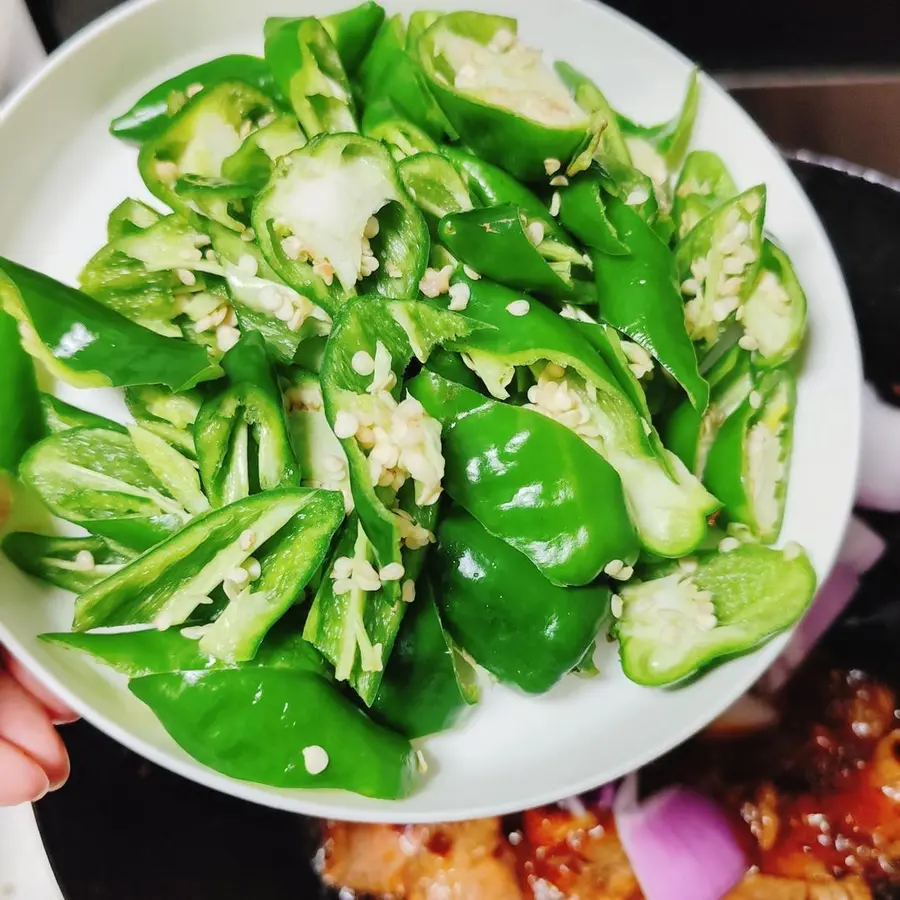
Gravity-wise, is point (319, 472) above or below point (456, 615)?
above

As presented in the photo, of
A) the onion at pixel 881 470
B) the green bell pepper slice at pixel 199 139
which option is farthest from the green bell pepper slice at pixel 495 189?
the onion at pixel 881 470

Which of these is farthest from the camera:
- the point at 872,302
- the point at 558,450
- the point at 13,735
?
the point at 872,302

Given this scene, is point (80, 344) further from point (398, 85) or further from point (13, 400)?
point (398, 85)

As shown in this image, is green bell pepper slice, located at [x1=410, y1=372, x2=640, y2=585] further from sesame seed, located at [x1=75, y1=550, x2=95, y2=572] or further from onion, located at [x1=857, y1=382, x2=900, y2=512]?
onion, located at [x1=857, y1=382, x2=900, y2=512]

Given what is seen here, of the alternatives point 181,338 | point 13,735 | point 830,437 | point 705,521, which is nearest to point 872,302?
point 830,437

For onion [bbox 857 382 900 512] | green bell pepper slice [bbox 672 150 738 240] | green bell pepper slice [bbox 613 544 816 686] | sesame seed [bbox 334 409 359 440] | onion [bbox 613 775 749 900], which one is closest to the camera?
sesame seed [bbox 334 409 359 440]

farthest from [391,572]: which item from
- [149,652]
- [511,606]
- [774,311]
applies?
[774,311]

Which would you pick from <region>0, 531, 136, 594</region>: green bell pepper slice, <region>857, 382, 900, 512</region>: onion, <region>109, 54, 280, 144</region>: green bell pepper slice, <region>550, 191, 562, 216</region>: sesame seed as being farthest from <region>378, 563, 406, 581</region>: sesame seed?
<region>857, 382, 900, 512</region>: onion

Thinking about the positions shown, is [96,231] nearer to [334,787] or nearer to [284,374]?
[284,374]
